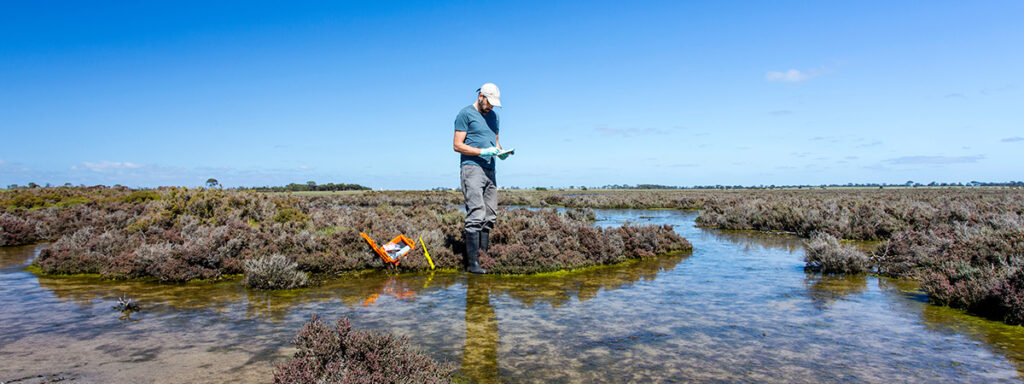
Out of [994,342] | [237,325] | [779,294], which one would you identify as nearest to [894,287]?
[779,294]

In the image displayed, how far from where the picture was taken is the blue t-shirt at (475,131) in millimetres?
7258

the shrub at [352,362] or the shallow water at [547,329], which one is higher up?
the shrub at [352,362]

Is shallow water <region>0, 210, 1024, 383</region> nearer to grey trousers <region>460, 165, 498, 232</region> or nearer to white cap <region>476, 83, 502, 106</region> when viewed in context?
grey trousers <region>460, 165, 498, 232</region>

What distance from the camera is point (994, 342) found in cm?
396

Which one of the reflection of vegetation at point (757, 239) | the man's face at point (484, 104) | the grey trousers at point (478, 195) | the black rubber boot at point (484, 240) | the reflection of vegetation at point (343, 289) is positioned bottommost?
the reflection of vegetation at point (343, 289)

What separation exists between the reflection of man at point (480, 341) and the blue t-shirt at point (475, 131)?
88.8 inches

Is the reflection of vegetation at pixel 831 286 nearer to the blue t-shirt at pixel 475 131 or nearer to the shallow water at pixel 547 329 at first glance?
the shallow water at pixel 547 329

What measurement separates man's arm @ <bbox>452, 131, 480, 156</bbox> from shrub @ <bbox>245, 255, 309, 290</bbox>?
2.72 metres

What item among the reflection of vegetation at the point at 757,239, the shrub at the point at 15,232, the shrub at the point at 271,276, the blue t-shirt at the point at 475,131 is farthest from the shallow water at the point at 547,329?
the shrub at the point at 15,232

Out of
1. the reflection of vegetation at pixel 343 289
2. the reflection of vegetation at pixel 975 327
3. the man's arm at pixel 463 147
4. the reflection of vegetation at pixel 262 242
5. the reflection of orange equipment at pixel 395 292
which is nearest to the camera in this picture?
the reflection of vegetation at pixel 975 327

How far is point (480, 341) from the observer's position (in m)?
3.99

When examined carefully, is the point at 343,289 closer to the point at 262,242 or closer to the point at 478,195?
the point at 478,195

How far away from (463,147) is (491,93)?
0.91 m

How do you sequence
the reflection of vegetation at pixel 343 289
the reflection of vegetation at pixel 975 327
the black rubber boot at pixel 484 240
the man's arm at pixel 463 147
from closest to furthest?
the reflection of vegetation at pixel 975 327 → the reflection of vegetation at pixel 343 289 → the man's arm at pixel 463 147 → the black rubber boot at pixel 484 240
